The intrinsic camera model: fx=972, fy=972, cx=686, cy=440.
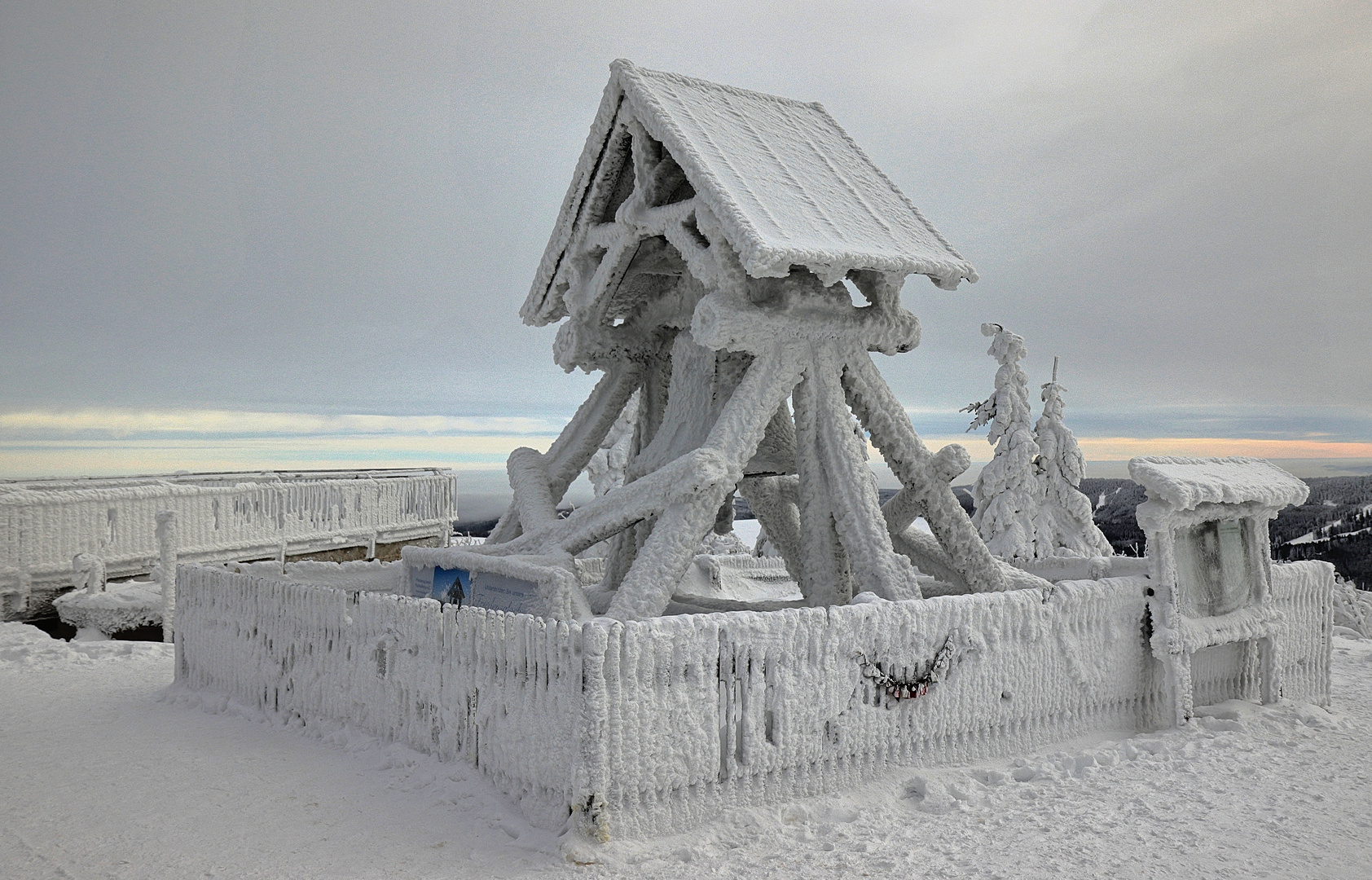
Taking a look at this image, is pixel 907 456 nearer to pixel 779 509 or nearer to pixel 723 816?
pixel 779 509

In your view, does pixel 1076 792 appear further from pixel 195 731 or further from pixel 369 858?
pixel 195 731

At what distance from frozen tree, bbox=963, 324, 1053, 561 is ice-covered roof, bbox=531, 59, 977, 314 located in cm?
876

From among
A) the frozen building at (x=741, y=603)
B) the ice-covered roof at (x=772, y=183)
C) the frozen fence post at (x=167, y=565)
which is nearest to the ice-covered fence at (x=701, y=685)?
the frozen building at (x=741, y=603)

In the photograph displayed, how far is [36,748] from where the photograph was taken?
301 inches

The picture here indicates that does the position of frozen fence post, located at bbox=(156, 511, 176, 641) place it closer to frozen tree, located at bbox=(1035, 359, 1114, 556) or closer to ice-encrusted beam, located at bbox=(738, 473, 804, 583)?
ice-encrusted beam, located at bbox=(738, 473, 804, 583)

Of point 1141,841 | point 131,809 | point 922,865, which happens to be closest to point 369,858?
point 131,809

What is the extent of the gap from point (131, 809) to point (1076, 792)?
618cm

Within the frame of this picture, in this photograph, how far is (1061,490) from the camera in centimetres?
1820

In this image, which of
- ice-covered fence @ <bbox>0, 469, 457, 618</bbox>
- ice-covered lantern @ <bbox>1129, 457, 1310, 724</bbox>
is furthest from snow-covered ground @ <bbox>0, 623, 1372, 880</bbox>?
ice-covered fence @ <bbox>0, 469, 457, 618</bbox>

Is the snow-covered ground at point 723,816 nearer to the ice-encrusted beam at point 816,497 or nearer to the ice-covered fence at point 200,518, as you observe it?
the ice-encrusted beam at point 816,497

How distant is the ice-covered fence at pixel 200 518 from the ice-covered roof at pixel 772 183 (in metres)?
7.87

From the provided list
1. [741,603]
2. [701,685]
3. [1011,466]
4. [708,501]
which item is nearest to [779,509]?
[741,603]

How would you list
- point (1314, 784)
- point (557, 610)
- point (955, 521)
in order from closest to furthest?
point (1314, 784) < point (557, 610) < point (955, 521)

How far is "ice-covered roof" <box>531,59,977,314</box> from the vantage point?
25.7 ft
